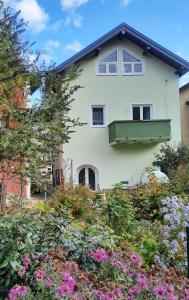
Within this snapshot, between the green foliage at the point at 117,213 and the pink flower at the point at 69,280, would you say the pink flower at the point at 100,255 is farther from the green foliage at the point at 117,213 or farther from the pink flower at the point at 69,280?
the green foliage at the point at 117,213

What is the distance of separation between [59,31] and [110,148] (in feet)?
58.3

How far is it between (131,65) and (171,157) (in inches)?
250

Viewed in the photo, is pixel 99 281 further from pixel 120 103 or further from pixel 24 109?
pixel 120 103

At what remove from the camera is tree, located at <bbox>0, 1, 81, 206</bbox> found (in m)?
7.53

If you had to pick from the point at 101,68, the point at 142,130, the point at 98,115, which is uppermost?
the point at 101,68

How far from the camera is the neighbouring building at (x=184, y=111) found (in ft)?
97.1

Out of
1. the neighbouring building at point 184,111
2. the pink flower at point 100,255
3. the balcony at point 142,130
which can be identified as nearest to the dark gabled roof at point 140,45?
the neighbouring building at point 184,111

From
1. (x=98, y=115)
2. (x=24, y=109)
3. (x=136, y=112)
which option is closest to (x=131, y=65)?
(x=136, y=112)

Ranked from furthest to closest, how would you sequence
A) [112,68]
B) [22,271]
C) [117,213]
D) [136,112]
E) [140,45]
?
[136,112], [112,68], [140,45], [117,213], [22,271]

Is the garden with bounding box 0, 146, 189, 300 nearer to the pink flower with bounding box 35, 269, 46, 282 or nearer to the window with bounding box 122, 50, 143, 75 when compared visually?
the pink flower with bounding box 35, 269, 46, 282

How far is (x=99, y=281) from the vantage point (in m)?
4.13

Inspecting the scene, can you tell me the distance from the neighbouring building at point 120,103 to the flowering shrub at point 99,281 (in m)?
22.2

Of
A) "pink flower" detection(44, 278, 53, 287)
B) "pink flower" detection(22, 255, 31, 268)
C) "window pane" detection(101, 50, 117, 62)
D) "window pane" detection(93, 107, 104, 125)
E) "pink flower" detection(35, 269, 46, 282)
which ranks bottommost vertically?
"pink flower" detection(44, 278, 53, 287)

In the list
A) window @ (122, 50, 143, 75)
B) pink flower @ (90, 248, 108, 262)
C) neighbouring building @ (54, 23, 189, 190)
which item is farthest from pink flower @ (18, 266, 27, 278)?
window @ (122, 50, 143, 75)
